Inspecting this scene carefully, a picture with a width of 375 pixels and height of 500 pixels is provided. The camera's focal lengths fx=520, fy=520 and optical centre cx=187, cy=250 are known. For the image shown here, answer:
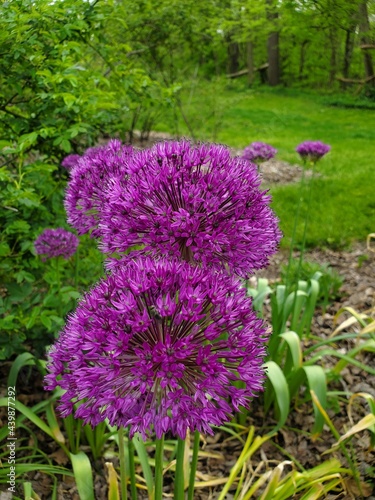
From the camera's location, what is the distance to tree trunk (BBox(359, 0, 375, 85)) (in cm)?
335

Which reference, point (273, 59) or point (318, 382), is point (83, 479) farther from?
point (273, 59)

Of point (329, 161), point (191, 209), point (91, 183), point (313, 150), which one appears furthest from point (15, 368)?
point (329, 161)

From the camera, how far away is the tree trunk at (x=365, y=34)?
3.35m

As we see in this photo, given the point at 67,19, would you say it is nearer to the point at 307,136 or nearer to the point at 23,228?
the point at 23,228

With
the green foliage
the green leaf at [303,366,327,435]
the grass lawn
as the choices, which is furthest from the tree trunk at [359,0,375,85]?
the green leaf at [303,366,327,435]

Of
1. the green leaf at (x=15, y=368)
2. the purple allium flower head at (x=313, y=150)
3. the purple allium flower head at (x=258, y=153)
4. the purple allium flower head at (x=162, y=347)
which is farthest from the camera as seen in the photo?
the purple allium flower head at (x=258, y=153)

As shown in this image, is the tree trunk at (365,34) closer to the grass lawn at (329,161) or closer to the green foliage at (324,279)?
the grass lawn at (329,161)

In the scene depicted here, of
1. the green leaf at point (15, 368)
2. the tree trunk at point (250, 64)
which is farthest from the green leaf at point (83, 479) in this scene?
the tree trunk at point (250, 64)

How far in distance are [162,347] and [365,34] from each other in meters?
3.16

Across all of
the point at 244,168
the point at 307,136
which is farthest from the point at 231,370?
the point at 307,136

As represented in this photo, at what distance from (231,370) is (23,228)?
1667mm

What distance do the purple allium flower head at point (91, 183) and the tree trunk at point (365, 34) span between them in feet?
7.69

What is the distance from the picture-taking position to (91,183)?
1738 mm

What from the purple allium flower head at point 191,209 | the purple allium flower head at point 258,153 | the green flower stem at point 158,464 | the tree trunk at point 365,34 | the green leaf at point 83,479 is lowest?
the green leaf at point 83,479
